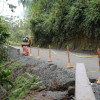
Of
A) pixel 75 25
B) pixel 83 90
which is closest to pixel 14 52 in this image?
pixel 75 25

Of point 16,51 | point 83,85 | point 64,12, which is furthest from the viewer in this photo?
point 64,12

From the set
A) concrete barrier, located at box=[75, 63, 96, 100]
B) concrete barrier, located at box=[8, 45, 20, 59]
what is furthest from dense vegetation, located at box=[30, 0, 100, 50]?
concrete barrier, located at box=[75, 63, 96, 100]

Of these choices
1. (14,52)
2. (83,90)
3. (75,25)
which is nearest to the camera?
(83,90)

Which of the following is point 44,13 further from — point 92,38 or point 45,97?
point 45,97

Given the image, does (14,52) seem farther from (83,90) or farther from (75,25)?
(83,90)

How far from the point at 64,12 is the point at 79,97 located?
57.5ft

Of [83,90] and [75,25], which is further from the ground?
[75,25]

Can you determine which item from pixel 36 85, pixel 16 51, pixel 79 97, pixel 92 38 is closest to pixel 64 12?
pixel 92 38

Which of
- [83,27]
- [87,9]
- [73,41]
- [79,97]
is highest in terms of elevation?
[87,9]

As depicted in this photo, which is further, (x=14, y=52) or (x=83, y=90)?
(x=14, y=52)

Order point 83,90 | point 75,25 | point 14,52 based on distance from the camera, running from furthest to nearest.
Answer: point 14,52, point 75,25, point 83,90

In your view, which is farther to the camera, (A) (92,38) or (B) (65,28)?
(B) (65,28)

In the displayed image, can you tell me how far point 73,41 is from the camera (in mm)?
18125

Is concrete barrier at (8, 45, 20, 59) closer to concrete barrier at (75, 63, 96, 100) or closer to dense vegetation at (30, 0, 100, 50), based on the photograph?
dense vegetation at (30, 0, 100, 50)
